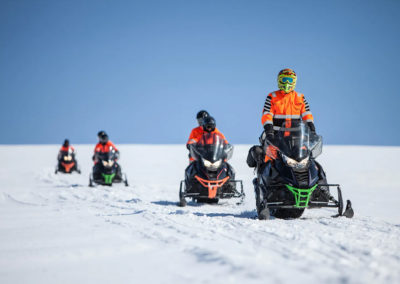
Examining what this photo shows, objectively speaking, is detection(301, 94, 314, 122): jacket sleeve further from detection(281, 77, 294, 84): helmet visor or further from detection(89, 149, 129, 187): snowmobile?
detection(89, 149, 129, 187): snowmobile

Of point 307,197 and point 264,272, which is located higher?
point 307,197

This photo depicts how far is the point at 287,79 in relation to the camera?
6316 mm

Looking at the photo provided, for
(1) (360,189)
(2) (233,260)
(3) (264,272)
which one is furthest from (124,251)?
(1) (360,189)

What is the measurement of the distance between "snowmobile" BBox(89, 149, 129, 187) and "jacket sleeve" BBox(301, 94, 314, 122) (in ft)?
28.1

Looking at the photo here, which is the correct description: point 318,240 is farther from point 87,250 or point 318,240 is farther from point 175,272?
point 87,250

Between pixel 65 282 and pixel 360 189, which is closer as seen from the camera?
pixel 65 282

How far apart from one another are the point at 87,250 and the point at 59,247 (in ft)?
1.16

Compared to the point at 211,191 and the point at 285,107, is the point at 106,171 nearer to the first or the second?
the point at 211,191

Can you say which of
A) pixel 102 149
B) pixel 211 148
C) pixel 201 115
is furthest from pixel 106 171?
pixel 211 148

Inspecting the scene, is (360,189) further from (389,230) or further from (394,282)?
(394,282)

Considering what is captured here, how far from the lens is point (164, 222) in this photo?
5.19 metres

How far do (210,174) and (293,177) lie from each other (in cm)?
306

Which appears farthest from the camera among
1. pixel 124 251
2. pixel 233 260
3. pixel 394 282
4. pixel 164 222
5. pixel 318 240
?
pixel 164 222

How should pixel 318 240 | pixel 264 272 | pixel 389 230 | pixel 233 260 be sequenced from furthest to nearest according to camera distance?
pixel 389 230 < pixel 318 240 < pixel 233 260 < pixel 264 272
